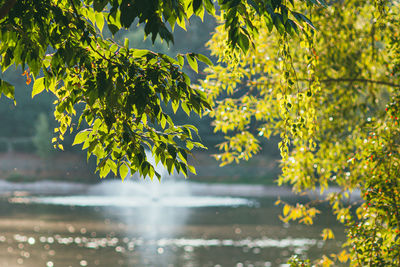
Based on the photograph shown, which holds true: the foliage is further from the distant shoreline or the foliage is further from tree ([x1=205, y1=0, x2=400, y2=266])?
tree ([x1=205, y1=0, x2=400, y2=266])

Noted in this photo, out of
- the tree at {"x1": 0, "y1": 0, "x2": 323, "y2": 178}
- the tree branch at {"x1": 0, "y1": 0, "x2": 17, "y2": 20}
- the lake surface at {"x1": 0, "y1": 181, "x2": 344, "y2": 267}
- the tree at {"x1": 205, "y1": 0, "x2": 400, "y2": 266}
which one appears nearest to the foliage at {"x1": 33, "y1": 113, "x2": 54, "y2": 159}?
the lake surface at {"x1": 0, "y1": 181, "x2": 344, "y2": 267}

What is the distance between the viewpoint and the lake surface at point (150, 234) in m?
21.4

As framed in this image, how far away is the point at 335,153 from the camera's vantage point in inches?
324

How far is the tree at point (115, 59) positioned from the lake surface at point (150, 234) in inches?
651

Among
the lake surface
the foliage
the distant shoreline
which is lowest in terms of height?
the distant shoreline

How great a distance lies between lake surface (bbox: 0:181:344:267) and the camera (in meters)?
21.4

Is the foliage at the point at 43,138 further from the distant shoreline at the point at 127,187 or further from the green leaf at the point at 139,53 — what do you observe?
the green leaf at the point at 139,53

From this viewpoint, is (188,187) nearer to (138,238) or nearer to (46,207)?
(46,207)

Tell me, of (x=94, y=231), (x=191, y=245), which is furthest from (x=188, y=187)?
(x=191, y=245)

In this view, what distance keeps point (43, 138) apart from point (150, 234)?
29.3 m

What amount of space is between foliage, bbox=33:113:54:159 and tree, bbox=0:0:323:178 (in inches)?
1991

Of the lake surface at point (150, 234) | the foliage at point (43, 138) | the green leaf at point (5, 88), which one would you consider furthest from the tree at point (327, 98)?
the foliage at point (43, 138)

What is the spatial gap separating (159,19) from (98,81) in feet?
1.84

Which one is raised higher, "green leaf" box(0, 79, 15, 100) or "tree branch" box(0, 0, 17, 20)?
"tree branch" box(0, 0, 17, 20)
